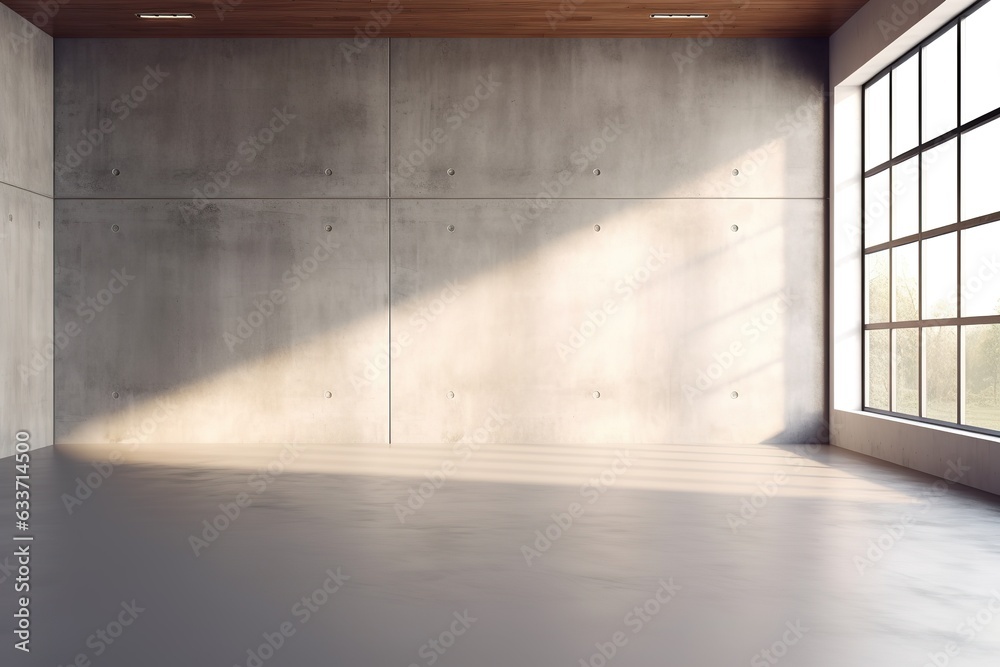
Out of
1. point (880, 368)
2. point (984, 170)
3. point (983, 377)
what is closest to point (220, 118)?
point (880, 368)

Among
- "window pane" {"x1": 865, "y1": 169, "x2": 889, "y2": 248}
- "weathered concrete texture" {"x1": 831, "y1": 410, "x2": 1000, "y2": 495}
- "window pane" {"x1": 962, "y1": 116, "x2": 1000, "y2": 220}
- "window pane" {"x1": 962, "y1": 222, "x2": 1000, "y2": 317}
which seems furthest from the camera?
"window pane" {"x1": 962, "y1": 116, "x2": 1000, "y2": 220}

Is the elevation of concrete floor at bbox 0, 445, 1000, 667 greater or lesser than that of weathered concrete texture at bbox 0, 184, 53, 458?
lesser

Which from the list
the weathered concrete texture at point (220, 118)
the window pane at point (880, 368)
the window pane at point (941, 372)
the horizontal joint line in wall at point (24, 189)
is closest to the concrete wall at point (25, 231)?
the horizontal joint line in wall at point (24, 189)

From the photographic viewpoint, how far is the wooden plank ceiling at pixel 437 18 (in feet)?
38.9

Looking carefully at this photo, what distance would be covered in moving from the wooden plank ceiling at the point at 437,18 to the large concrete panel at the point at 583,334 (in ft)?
7.97

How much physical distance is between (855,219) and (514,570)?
9.38 meters

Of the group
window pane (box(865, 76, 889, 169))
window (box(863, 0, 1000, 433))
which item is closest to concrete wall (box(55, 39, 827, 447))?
window pane (box(865, 76, 889, 169))

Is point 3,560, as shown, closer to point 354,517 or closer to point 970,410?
point 354,517

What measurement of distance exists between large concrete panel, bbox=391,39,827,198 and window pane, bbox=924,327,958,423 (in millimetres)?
33226

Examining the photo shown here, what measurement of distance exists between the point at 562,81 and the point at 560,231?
218 cm

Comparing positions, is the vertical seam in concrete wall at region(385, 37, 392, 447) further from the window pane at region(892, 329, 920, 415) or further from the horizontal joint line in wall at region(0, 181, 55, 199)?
the window pane at region(892, 329, 920, 415)

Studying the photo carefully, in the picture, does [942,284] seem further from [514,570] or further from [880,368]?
[514,570]

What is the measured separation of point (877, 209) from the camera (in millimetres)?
12938

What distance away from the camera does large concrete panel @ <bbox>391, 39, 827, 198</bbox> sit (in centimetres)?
1328
